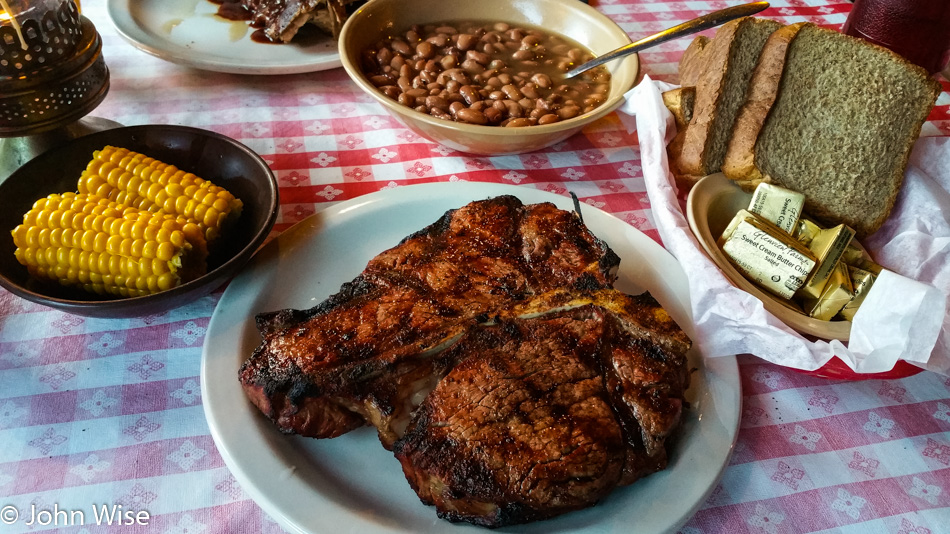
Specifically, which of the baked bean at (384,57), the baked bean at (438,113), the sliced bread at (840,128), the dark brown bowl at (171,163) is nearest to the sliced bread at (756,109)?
the sliced bread at (840,128)

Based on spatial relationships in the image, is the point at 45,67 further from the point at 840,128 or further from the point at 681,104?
the point at 840,128

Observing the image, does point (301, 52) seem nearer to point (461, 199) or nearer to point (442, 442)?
point (461, 199)

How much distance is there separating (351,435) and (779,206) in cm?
146

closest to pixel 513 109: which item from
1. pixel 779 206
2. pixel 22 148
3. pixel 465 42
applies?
pixel 465 42

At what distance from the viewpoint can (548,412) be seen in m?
1.32

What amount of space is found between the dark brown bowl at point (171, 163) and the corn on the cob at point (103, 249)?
6cm

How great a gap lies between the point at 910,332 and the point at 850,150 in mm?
813

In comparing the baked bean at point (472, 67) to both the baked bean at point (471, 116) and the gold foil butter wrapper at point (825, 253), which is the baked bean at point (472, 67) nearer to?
the baked bean at point (471, 116)

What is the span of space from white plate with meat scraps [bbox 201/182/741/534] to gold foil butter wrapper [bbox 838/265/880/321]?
1.35ft

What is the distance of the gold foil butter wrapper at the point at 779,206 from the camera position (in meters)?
1.95

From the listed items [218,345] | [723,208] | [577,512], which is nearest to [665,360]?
[577,512]

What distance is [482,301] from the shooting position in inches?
61.2

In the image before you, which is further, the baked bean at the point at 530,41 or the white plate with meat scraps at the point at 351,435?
the baked bean at the point at 530,41

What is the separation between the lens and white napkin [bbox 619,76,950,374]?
59.4 inches
